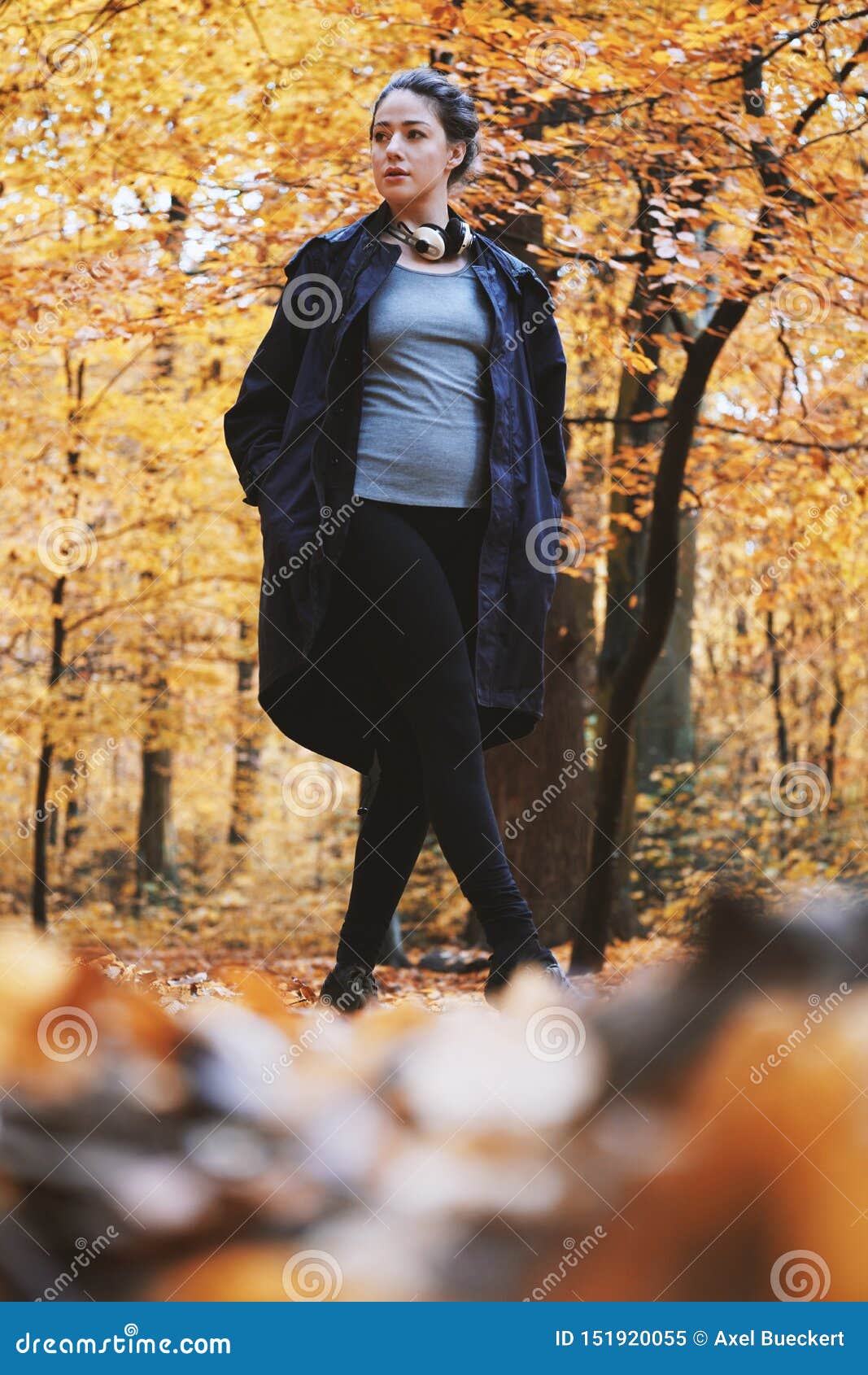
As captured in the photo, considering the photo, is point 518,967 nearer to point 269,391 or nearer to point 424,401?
point 424,401

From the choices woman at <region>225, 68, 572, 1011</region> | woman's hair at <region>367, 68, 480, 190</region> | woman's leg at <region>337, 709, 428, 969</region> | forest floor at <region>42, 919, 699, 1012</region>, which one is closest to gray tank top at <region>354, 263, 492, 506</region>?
woman at <region>225, 68, 572, 1011</region>

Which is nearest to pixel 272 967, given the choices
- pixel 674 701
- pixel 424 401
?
pixel 674 701

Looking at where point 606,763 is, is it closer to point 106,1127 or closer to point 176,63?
point 176,63

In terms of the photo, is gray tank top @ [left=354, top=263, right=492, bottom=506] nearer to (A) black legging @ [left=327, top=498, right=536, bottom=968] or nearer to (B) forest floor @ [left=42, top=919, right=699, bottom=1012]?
(A) black legging @ [left=327, top=498, right=536, bottom=968]

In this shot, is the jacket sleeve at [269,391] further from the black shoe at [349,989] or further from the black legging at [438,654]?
the black shoe at [349,989]

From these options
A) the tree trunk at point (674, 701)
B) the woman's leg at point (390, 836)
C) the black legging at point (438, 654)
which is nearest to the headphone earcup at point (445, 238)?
the black legging at point (438, 654)

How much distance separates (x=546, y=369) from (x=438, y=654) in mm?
688

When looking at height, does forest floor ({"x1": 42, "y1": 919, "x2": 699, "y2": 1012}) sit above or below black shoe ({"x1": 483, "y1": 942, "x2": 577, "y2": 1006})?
below

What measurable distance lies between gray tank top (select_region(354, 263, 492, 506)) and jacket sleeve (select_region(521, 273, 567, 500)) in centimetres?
16

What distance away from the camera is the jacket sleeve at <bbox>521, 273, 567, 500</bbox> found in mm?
2615

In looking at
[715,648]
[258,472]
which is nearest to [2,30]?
[258,472]

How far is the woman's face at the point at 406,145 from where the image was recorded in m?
2.47

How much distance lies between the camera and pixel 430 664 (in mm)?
2398

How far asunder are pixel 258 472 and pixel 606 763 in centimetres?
442
